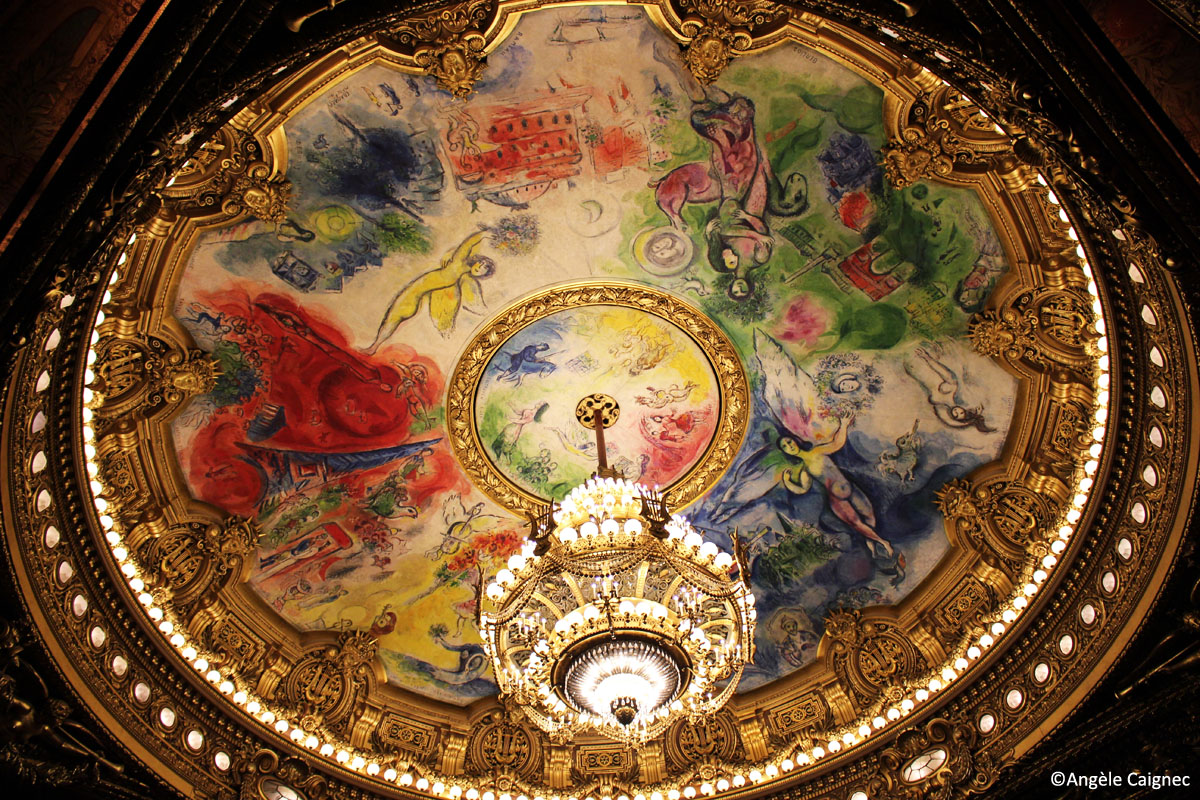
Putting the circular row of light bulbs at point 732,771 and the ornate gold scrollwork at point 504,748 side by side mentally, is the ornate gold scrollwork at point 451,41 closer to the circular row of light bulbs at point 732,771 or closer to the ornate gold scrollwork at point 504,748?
the circular row of light bulbs at point 732,771

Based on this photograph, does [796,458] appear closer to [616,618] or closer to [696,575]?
[696,575]

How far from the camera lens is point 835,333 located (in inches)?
472

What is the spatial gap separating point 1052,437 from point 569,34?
7.57 meters

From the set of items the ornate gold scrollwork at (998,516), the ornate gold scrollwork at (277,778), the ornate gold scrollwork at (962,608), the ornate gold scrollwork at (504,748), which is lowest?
the ornate gold scrollwork at (277,778)

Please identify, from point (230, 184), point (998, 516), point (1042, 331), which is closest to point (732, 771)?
point (998, 516)

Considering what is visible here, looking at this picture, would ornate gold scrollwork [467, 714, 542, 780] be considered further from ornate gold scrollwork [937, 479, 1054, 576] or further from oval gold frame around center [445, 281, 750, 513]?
ornate gold scrollwork [937, 479, 1054, 576]

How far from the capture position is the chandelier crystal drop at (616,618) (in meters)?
9.16

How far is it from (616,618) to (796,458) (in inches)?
186

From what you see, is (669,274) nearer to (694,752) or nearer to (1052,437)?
(1052,437)

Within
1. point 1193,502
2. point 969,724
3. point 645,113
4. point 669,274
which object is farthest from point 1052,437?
point 645,113

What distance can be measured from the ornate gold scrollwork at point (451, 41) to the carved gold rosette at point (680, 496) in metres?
0.03

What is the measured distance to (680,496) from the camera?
43.7 ft

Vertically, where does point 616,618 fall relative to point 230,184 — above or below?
below

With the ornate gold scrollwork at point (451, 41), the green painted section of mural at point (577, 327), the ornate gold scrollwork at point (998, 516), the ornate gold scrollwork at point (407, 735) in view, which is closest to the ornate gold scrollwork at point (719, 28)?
the green painted section of mural at point (577, 327)
